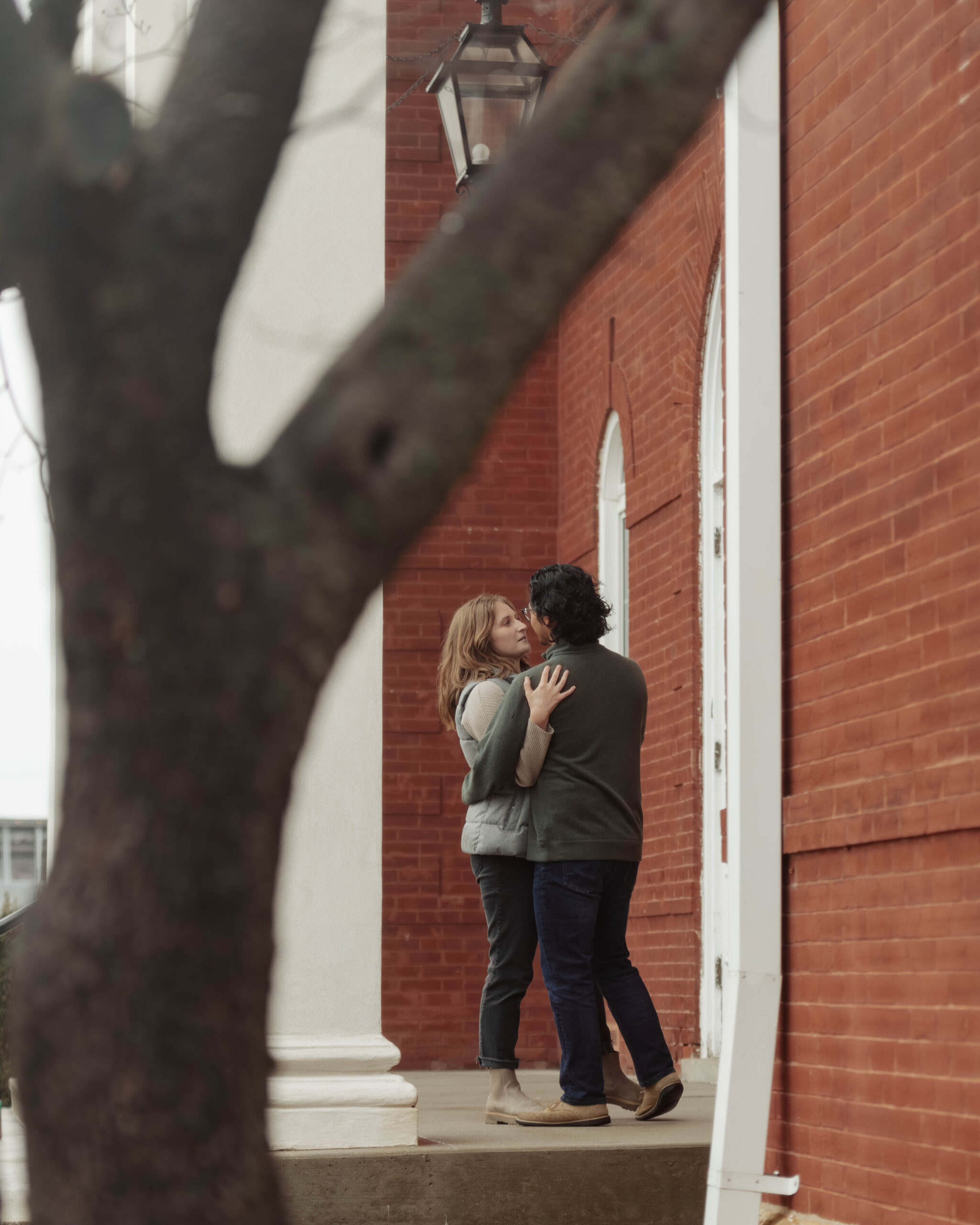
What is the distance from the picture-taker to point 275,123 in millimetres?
2219

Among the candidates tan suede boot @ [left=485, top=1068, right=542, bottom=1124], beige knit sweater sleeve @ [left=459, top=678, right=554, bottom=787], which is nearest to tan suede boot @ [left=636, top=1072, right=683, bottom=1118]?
tan suede boot @ [left=485, top=1068, right=542, bottom=1124]

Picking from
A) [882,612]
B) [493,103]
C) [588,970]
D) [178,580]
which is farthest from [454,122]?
[178,580]

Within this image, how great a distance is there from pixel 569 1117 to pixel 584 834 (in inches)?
35.1

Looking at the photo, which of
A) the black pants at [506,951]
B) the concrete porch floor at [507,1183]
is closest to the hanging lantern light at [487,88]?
the black pants at [506,951]

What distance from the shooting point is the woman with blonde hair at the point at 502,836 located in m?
5.51

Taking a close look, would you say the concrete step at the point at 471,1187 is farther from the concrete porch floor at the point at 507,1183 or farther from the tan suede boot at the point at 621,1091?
the tan suede boot at the point at 621,1091

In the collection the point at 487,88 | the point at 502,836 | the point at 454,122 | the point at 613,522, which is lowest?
the point at 502,836

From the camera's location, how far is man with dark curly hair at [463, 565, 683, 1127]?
5438mm

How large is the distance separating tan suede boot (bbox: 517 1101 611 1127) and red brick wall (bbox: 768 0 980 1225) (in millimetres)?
626

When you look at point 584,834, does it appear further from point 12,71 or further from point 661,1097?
point 12,71

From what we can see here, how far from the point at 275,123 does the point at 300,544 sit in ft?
1.95

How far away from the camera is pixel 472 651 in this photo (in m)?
5.82

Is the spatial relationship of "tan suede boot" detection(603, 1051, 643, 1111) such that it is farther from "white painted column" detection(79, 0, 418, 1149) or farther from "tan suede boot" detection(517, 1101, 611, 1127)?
"white painted column" detection(79, 0, 418, 1149)

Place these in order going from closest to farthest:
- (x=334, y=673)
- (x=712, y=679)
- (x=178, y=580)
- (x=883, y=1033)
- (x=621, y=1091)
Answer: (x=178, y=580) → (x=883, y=1033) → (x=334, y=673) → (x=621, y=1091) → (x=712, y=679)
